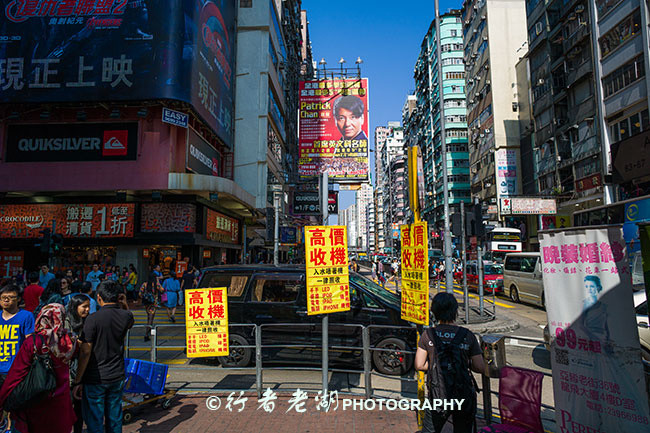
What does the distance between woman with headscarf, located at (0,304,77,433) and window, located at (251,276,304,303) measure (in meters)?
4.46

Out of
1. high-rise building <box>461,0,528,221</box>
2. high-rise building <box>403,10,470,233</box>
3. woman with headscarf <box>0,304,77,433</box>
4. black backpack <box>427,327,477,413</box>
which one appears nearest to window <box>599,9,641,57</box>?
high-rise building <box>461,0,528,221</box>

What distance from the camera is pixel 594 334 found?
337 cm

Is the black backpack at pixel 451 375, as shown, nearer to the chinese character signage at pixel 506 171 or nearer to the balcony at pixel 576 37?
the balcony at pixel 576 37

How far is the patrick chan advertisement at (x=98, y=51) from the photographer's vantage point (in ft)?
62.4

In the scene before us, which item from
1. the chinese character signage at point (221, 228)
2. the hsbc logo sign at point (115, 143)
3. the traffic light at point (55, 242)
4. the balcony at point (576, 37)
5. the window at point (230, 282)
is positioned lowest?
the window at point (230, 282)

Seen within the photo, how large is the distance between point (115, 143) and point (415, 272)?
64.1 feet

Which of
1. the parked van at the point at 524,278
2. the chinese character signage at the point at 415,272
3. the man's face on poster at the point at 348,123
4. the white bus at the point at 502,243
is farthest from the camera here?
the white bus at the point at 502,243

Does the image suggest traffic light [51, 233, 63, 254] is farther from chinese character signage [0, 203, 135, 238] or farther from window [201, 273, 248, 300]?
window [201, 273, 248, 300]

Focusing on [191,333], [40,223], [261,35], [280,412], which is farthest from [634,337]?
[261,35]

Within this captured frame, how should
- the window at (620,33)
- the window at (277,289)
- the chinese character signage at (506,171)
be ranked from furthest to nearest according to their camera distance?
1. the chinese character signage at (506,171)
2. the window at (620,33)
3. the window at (277,289)

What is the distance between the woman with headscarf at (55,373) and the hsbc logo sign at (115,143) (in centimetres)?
1867

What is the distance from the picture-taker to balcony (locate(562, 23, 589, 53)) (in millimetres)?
25938

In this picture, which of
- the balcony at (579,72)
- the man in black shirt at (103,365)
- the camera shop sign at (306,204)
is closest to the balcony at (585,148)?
the balcony at (579,72)

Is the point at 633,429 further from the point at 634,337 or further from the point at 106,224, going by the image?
the point at 106,224
